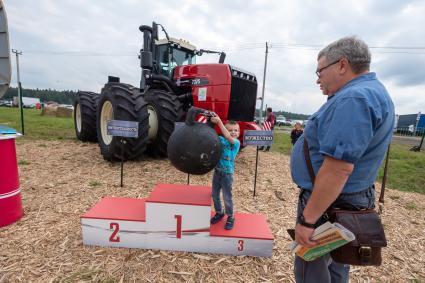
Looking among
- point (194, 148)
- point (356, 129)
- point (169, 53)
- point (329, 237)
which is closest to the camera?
point (356, 129)

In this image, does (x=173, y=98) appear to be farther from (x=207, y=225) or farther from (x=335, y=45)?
(x=335, y=45)

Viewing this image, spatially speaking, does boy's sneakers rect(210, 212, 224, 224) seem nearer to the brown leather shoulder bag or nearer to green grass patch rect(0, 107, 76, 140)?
the brown leather shoulder bag

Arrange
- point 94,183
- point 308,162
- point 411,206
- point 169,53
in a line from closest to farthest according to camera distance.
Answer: point 308,162, point 94,183, point 411,206, point 169,53

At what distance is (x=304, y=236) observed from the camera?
1.42 m

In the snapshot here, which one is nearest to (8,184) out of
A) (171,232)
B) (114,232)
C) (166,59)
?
(114,232)

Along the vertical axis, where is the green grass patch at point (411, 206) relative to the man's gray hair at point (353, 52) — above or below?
below

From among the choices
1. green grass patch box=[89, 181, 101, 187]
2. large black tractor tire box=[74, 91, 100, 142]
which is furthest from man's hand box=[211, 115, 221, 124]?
large black tractor tire box=[74, 91, 100, 142]

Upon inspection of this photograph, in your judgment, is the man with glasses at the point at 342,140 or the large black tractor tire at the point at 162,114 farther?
the large black tractor tire at the point at 162,114

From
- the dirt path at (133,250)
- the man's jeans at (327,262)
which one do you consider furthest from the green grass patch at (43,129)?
the man's jeans at (327,262)

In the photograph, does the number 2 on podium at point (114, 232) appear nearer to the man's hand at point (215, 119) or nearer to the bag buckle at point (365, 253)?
the man's hand at point (215, 119)

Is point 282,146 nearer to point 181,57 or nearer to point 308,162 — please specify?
point 181,57

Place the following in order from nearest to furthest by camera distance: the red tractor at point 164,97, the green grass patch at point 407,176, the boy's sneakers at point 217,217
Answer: the boy's sneakers at point 217,217, the red tractor at point 164,97, the green grass patch at point 407,176

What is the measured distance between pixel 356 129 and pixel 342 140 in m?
0.08

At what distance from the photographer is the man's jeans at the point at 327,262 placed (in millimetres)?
1452
